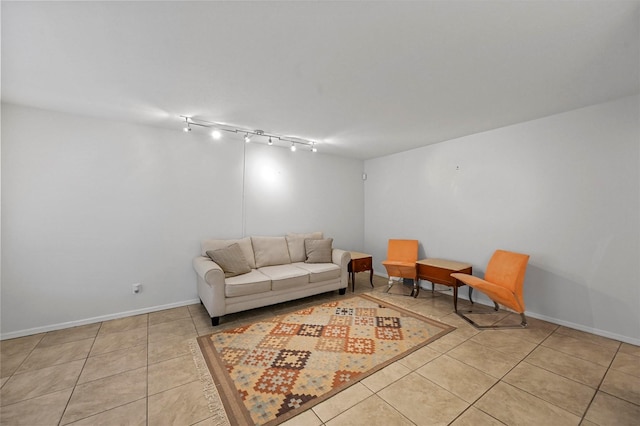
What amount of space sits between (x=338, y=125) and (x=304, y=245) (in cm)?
204

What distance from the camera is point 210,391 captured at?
1.92 meters

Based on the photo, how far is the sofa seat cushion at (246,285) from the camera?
9.95ft

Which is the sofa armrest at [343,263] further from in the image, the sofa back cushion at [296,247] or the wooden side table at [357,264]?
the sofa back cushion at [296,247]

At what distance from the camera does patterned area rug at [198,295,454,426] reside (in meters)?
1.83

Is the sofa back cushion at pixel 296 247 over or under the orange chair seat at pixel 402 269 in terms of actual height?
over

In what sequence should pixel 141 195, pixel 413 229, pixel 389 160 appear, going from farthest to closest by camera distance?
pixel 389 160
pixel 413 229
pixel 141 195

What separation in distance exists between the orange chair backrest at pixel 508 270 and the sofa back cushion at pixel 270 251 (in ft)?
9.57

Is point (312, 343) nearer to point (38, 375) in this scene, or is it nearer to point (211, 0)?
point (38, 375)

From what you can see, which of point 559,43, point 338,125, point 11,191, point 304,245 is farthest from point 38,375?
point 559,43

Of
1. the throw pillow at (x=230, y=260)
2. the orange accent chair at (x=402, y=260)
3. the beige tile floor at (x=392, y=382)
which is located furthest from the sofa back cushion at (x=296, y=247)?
the beige tile floor at (x=392, y=382)

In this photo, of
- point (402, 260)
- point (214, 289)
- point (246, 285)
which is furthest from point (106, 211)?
point (402, 260)

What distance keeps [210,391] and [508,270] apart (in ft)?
11.1

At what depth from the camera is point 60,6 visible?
1.45 metres

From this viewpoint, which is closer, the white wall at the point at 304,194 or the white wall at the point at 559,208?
the white wall at the point at 559,208
